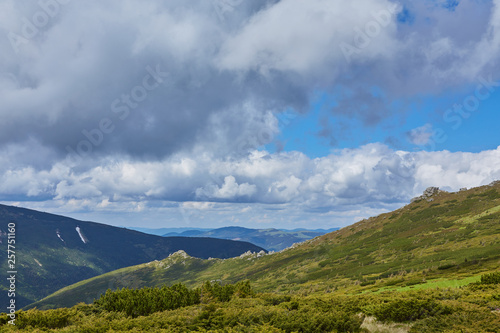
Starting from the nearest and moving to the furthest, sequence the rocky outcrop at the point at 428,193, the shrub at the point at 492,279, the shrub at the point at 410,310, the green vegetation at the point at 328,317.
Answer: the green vegetation at the point at 328,317 → the shrub at the point at 410,310 → the shrub at the point at 492,279 → the rocky outcrop at the point at 428,193

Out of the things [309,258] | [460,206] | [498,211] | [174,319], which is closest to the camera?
[174,319]

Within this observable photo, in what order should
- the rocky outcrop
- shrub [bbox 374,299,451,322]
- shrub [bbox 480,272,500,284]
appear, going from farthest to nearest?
the rocky outcrop → shrub [bbox 480,272,500,284] → shrub [bbox 374,299,451,322]

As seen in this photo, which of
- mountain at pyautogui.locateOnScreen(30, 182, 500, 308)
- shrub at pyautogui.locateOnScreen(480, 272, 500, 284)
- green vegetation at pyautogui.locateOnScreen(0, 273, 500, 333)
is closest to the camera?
green vegetation at pyautogui.locateOnScreen(0, 273, 500, 333)

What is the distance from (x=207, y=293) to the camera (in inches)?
1357

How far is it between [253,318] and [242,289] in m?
14.1

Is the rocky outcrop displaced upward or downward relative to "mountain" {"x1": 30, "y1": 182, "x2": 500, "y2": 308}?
upward

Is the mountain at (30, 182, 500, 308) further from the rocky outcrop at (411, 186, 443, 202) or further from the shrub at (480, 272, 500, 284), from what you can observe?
the shrub at (480, 272, 500, 284)

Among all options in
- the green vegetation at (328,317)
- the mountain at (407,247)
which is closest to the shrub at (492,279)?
the green vegetation at (328,317)

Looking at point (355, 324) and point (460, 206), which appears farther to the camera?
point (460, 206)

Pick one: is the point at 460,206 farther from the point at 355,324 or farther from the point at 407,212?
the point at 355,324

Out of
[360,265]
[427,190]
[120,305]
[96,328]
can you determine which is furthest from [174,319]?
[427,190]

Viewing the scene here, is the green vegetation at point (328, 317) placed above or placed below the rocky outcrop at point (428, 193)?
below

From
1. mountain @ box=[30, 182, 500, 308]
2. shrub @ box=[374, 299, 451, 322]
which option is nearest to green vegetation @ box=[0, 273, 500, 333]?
shrub @ box=[374, 299, 451, 322]

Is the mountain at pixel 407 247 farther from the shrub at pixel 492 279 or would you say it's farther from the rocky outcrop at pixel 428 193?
the shrub at pixel 492 279
